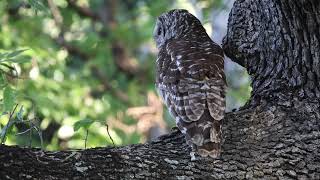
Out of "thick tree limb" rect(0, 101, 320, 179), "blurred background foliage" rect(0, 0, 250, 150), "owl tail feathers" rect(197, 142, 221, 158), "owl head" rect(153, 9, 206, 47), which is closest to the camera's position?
"thick tree limb" rect(0, 101, 320, 179)

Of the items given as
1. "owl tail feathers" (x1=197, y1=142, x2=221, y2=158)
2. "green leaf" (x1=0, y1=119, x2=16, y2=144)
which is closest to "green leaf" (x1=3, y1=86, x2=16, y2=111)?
"green leaf" (x1=0, y1=119, x2=16, y2=144)

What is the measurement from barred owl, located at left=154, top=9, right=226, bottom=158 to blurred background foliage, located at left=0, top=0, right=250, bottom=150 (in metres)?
0.87

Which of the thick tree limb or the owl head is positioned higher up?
the owl head

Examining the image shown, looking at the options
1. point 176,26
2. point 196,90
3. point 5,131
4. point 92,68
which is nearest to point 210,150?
point 196,90

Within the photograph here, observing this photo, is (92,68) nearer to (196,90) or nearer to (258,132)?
(196,90)

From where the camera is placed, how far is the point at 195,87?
3666 millimetres

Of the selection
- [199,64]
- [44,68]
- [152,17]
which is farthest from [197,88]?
[152,17]

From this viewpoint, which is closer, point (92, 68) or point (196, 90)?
point (196, 90)

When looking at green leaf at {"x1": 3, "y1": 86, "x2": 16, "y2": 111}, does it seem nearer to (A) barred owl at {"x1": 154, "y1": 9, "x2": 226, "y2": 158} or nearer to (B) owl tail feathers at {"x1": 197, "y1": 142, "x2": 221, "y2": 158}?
(A) barred owl at {"x1": 154, "y1": 9, "x2": 226, "y2": 158}

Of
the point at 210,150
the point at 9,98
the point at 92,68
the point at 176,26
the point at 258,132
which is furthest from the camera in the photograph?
the point at 92,68

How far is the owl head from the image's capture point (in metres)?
4.85

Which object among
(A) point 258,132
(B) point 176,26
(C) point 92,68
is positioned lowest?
(A) point 258,132

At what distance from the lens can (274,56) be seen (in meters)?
3.88

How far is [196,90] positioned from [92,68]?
299 inches
